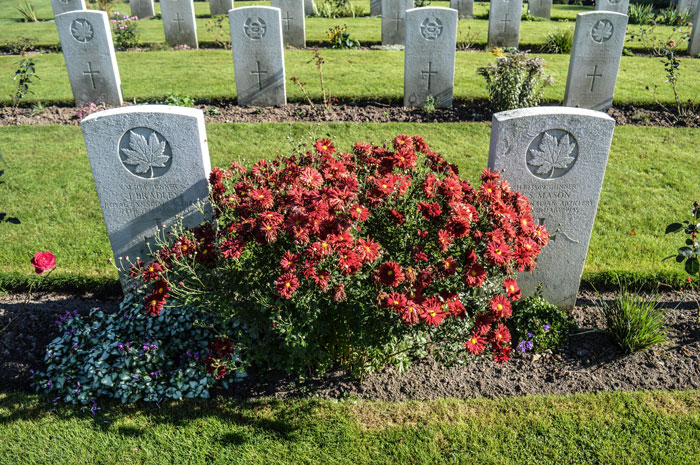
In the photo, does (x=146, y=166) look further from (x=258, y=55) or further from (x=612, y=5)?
(x=612, y=5)

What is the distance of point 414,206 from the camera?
349 centimetres

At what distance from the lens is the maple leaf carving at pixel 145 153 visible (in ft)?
13.0

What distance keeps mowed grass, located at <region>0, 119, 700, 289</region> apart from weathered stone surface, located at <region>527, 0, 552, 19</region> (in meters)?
9.83

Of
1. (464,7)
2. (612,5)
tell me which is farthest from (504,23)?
(464,7)

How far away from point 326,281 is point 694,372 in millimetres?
2973

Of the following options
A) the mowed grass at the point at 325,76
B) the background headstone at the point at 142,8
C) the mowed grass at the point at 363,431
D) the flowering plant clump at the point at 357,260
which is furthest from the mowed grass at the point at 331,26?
the mowed grass at the point at 363,431

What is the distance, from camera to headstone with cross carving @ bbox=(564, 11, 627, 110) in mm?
8211

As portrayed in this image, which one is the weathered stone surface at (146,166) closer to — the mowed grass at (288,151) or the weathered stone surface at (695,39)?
the mowed grass at (288,151)

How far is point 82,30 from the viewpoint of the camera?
8.30 m

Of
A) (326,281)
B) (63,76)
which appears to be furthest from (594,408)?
(63,76)

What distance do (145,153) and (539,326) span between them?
3.33 m

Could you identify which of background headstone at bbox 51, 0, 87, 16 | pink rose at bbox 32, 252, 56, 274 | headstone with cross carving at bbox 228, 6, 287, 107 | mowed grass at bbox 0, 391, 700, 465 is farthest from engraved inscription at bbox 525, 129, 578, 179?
background headstone at bbox 51, 0, 87, 16

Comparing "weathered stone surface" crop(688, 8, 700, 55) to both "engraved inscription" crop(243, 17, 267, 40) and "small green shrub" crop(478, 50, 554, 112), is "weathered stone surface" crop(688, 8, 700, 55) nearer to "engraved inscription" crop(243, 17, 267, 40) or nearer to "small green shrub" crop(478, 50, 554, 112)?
"small green shrub" crop(478, 50, 554, 112)

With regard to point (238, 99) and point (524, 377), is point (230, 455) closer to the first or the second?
point (524, 377)
